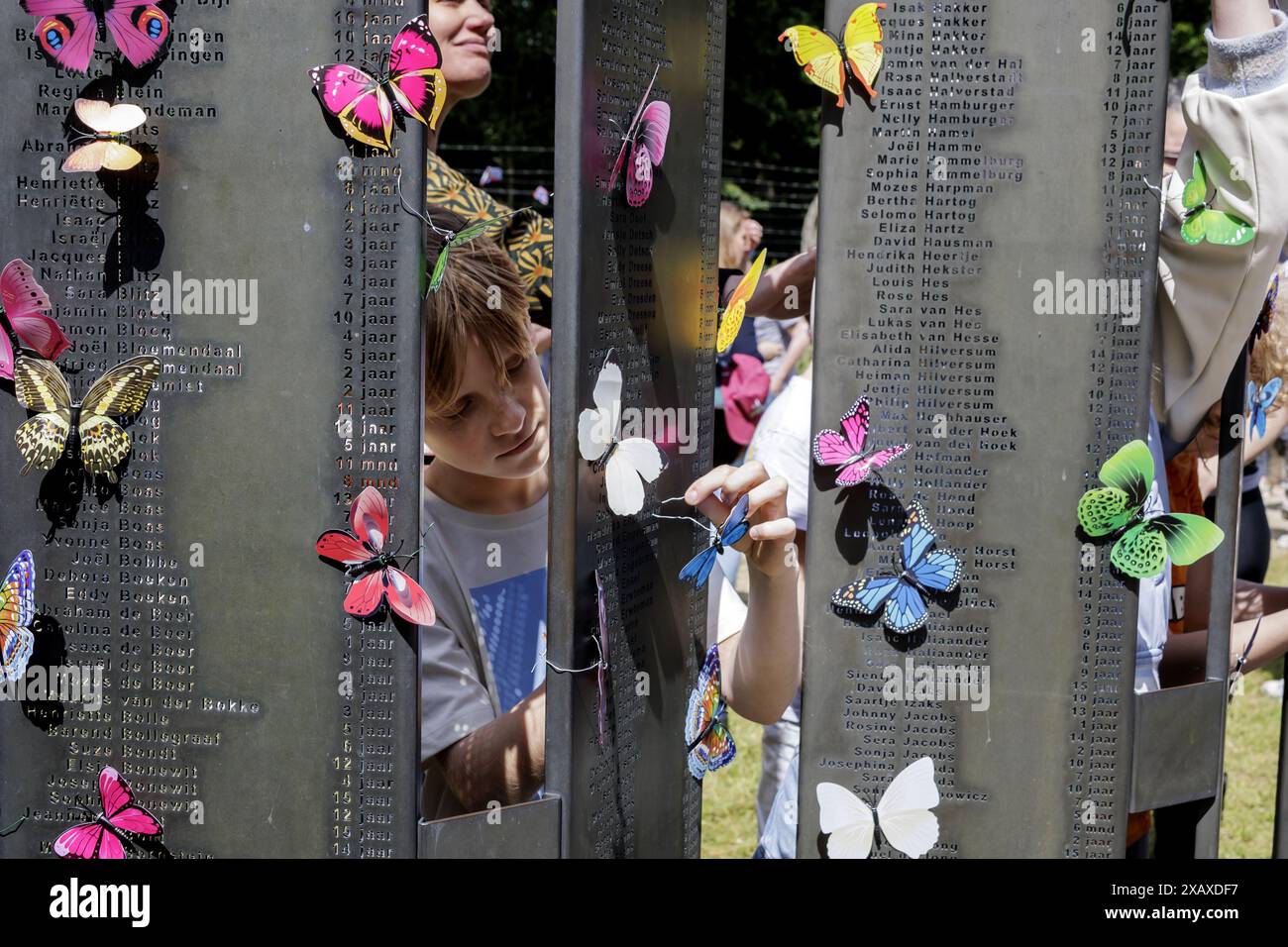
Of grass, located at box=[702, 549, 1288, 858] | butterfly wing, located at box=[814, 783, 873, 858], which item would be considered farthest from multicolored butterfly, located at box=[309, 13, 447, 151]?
grass, located at box=[702, 549, 1288, 858]

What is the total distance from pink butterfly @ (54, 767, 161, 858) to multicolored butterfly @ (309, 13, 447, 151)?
35.3 inches

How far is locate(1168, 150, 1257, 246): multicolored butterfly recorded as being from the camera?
1.75 meters

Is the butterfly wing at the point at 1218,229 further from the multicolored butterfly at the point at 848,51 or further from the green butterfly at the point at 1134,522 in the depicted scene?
the multicolored butterfly at the point at 848,51

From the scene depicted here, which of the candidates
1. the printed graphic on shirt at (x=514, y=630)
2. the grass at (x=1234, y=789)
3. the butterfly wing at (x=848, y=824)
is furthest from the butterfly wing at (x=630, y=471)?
the grass at (x=1234, y=789)

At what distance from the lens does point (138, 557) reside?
5.31 feet

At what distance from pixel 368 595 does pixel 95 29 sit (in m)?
0.77

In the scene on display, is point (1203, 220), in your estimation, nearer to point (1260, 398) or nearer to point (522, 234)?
point (1260, 398)

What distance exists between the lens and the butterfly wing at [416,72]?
1.50 meters

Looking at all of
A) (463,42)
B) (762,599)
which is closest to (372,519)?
(762,599)

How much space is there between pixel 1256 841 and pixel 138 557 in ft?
13.0

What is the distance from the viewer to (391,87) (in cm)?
150

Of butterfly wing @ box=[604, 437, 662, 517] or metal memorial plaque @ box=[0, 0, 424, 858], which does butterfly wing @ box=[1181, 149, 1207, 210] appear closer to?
butterfly wing @ box=[604, 437, 662, 517]

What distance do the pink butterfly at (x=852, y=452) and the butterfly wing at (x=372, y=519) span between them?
657 millimetres
